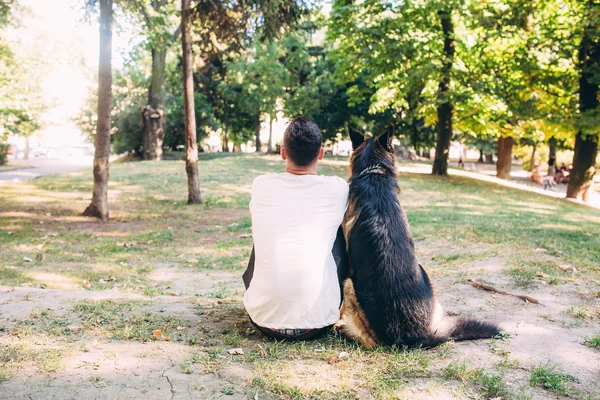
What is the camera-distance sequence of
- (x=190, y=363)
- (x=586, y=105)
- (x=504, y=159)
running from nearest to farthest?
(x=190, y=363)
(x=586, y=105)
(x=504, y=159)

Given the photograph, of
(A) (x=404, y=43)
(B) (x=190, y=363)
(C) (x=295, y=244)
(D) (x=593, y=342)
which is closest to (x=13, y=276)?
(B) (x=190, y=363)

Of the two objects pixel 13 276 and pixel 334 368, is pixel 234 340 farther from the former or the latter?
pixel 13 276

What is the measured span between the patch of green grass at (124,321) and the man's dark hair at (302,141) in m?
1.75

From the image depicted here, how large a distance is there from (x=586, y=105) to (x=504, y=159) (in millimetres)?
9763

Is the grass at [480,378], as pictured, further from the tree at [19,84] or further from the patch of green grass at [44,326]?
the tree at [19,84]

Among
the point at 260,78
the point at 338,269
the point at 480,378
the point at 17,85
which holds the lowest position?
the point at 480,378

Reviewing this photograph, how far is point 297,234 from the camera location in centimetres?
365

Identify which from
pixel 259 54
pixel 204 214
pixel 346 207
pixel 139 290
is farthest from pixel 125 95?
pixel 346 207

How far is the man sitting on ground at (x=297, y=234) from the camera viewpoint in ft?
12.0

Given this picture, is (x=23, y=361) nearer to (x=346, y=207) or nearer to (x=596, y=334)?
(x=346, y=207)

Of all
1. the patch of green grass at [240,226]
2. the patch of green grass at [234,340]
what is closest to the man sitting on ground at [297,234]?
the patch of green grass at [234,340]

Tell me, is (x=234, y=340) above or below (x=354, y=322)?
below

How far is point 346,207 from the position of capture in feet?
12.7

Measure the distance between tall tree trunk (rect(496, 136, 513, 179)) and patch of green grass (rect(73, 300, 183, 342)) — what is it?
26.2 m
